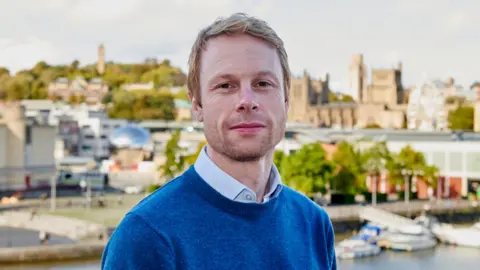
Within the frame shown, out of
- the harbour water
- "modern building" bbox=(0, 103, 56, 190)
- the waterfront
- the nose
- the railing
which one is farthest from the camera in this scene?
"modern building" bbox=(0, 103, 56, 190)

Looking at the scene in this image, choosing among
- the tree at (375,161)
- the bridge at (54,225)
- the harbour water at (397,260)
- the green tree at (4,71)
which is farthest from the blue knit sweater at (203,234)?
the green tree at (4,71)

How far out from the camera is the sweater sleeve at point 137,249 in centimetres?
164

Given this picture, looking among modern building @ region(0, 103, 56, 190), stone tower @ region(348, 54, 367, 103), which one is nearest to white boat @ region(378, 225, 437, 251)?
modern building @ region(0, 103, 56, 190)

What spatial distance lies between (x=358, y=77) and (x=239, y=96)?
319ft

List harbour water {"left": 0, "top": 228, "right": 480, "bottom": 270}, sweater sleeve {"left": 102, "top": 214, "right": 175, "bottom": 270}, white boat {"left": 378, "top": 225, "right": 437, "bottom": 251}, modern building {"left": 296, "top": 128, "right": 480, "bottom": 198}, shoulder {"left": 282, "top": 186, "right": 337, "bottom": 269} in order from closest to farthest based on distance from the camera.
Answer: sweater sleeve {"left": 102, "top": 214, "right": 175, "bottom": 270} → shoulder {"left": 282, "top": 186, "right": 337, "bottom": 269} → harbour water {"left": 0, "top": 228, "right": 480, "bottom": 270} → white boat {"left": 378, "top": 225, "right": 437, "bottom": 251} → modern building {"left": 296, "top": 128, "right": 480, "bottom": 198}

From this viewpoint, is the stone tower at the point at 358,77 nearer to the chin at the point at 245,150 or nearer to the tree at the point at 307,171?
the tree at the point at 307,171

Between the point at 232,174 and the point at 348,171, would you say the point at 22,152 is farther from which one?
the point at 232,174

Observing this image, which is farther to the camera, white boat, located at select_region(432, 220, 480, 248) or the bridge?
white boat, located at select_region(432, 220, 480, 248)

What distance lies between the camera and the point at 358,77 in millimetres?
97875

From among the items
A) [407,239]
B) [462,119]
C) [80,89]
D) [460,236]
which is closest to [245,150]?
[407,239]

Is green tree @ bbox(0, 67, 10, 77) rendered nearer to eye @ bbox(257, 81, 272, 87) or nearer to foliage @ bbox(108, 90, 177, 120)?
foliage @ bbox(108, 90, 177, 120)

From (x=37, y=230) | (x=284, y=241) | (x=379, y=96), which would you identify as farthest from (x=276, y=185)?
(x=379, y=96)

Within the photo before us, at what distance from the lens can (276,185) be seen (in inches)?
77.2

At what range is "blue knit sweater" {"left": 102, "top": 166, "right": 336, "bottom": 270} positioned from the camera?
65.5 inches
